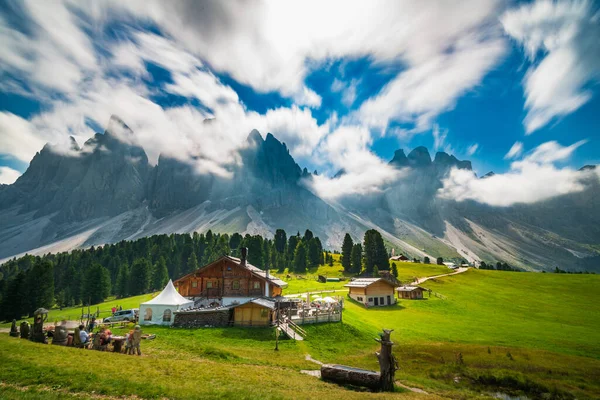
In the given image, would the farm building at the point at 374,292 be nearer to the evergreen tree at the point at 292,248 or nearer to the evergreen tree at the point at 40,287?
the evergreen tree at the point at 292,248

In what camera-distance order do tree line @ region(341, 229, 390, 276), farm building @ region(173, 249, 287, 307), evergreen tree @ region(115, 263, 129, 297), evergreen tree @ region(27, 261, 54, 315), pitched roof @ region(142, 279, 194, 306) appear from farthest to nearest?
tree line @ region(341, 229, 390, 276) → evergreen tree @ region(115, 263, 129, 297) → evergreen tree @ region(27, 261, 54, 315) → farm building @ region(173, 249, 287, 307) → pitched roof @ region(142, 279, 194, 306)

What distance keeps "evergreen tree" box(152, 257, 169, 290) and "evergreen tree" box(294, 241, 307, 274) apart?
43.4 m

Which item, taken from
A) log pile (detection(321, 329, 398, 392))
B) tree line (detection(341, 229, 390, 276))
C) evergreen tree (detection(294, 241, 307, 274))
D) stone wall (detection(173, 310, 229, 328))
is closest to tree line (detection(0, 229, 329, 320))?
evergreen tree (detection(294, 241, 307, 274))

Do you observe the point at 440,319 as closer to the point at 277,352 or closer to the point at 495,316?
the point at 495,316

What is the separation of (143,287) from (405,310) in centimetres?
7805

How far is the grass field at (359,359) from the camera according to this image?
12.5 m

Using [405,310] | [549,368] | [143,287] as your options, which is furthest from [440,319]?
[143,287]

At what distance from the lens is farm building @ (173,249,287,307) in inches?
1799

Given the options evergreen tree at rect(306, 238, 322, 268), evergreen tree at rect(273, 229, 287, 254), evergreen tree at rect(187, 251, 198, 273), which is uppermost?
evergreen tree at rect(273, 229, 287, 254)

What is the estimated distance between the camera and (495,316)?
4803 cm

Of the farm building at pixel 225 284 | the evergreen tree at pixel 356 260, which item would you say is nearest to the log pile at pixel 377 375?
the farm building at pixel 225 284

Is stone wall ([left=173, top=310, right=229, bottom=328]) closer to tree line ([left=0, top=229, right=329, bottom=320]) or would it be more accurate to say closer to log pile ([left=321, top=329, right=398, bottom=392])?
log pile ([left=321, top=329, right=398, bottom=392])

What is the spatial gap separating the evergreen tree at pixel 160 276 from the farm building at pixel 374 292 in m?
65.1

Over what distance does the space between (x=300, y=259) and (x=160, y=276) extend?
47.3 metres
